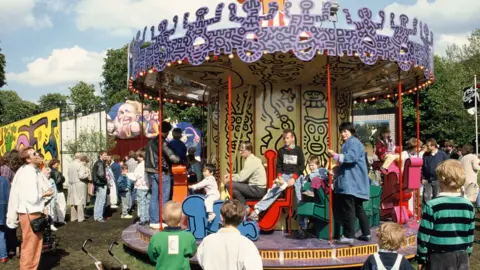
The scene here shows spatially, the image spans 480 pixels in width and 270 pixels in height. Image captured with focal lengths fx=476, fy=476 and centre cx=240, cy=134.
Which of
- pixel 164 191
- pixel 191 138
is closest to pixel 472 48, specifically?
pixel 191 138

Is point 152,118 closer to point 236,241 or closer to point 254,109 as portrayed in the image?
point 254,109

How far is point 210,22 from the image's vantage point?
6.57 meters

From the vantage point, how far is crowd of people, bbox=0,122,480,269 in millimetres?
3428

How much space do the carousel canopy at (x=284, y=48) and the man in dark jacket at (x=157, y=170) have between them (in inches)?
50.1

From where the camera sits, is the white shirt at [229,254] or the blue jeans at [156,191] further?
the blue jeans at [156,191]

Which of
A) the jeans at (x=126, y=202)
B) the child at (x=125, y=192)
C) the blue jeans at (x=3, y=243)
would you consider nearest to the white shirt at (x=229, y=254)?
the blue jeans at (x=3, y=243)

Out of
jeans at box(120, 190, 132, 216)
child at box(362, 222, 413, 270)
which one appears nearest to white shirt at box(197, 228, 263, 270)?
child at box(362, 222, 413, 270)

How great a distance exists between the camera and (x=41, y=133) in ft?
66.2

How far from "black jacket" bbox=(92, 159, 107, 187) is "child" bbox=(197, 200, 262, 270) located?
8.58 meters

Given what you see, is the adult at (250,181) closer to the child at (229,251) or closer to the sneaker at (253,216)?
the sneaker at (253,216)

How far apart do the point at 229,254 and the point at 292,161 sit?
443 centimetres

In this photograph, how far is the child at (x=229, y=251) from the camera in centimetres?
328

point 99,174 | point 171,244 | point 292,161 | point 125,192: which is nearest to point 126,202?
point 125,192

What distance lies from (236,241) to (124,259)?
16.1 feet
